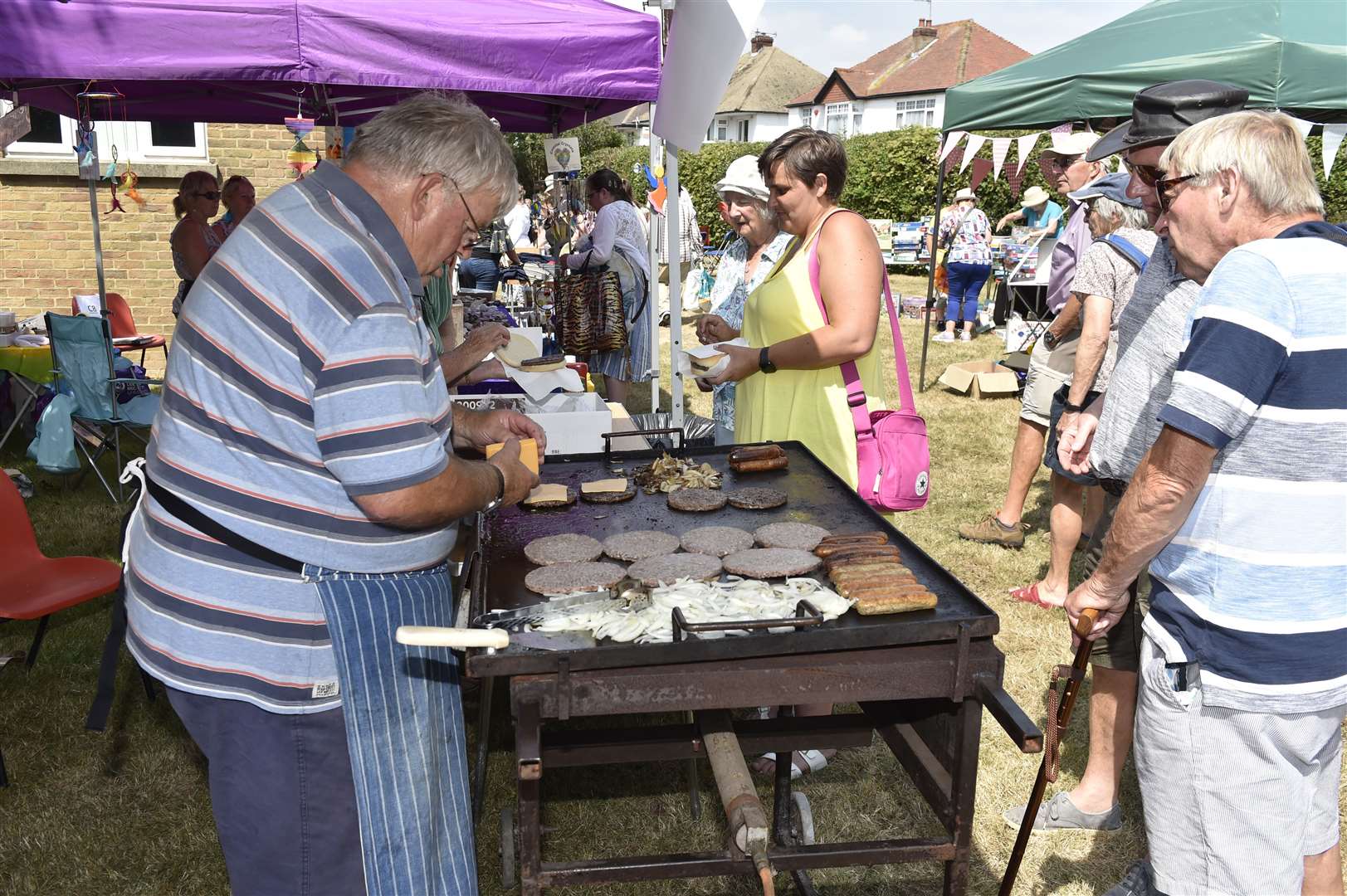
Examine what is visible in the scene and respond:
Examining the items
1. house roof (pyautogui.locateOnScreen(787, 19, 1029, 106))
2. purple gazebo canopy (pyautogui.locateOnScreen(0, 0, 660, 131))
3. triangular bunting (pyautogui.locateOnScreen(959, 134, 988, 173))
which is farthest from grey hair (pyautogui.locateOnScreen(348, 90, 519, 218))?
house roof (pyautogui.locateOnScreen(787, 19, 1029, 106))

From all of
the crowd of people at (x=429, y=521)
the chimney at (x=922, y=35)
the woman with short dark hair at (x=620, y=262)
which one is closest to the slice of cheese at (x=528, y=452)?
the crowd of people at (x=429, y=521)

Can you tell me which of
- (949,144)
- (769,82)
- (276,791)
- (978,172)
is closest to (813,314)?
(276,791)

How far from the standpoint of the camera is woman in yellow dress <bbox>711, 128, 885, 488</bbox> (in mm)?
3143

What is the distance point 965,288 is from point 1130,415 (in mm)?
10410

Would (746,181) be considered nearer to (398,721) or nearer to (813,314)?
(813,314)

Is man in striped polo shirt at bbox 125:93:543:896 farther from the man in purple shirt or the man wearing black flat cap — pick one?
the man in purple shirt

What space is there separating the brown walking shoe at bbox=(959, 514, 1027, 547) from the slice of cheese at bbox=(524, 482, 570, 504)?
11.8ft

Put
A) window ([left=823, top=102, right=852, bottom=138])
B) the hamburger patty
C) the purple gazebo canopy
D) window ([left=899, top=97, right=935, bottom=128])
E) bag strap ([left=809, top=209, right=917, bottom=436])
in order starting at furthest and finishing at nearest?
1. window ([left=823, top=102, right=852, bottom=138])
2. window ([left=899, top=97, right=935, bottom=128])
3. the purple gazebo canopy
4. bag strap ([left=809, top=209, right=917, bottom=436])
5. the hamburger patty

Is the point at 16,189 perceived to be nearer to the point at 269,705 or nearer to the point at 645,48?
the point at 645,48

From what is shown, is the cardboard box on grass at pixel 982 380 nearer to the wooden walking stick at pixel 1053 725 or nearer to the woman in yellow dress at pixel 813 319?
the woman in yellow dress at pixel 813 319

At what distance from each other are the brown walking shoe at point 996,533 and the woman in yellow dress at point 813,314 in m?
2.71

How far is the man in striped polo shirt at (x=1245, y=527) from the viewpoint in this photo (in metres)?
1.75

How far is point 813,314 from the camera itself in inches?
129

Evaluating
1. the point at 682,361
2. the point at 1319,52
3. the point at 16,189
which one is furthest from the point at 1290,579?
the point at 16,189
